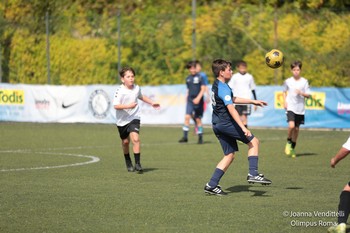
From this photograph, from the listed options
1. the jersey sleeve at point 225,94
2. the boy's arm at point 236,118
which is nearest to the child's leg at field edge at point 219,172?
the boy's arm at point 236,118

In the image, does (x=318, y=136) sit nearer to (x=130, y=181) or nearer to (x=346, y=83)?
(x=346, y=83)

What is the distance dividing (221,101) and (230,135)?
50cm

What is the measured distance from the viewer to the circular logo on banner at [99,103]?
1273 inches

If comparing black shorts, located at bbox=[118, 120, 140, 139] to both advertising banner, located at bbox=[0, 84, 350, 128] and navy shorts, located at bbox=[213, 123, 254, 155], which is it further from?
advertising banner, located at bbox=[0, 84, 350, 128]

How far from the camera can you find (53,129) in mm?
29422

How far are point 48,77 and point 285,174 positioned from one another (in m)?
22.7

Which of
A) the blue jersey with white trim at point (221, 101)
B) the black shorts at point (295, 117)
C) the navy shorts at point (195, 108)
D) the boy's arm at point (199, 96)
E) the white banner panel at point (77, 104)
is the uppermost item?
the blue jersey with white trim at point (221, 101)

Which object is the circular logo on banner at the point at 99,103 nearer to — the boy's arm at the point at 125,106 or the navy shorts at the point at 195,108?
the navy shorts at the point at 195,108

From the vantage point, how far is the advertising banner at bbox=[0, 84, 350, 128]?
29.1m

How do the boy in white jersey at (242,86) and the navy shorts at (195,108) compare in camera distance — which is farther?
the navy shorts at (195,108)

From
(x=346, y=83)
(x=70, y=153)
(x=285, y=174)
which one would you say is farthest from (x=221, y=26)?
(x=285, y=174)

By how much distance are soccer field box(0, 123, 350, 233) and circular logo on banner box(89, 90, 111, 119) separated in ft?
28.8

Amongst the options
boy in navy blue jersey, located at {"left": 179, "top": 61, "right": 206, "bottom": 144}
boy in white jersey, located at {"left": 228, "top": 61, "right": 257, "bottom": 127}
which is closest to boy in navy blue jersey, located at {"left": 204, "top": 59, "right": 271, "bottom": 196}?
boy in white jersey, located at {"left": 228, "top": 61, "right": 257, "bottom": 127}

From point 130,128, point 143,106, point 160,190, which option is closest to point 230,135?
point 160,190
